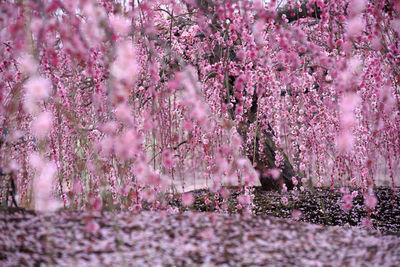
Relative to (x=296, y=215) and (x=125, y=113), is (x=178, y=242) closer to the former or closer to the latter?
(x=125, y=113)

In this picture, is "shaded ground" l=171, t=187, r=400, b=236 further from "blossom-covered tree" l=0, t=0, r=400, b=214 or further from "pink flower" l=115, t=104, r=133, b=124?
"pink flower" l=115, t=104, r=133, b=124

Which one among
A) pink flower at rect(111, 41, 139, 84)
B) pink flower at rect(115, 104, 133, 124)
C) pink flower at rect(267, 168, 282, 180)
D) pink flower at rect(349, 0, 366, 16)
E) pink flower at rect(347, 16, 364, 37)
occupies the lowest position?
pink flower at rect(267, 168, 282, 180)

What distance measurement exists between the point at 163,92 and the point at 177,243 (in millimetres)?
1377

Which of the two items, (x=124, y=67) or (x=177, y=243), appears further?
(x=124, y=67)

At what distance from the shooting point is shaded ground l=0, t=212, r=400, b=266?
2.04 m

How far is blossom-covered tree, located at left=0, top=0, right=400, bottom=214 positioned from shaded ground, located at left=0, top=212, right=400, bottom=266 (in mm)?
252

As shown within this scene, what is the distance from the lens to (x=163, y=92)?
10.6 ft

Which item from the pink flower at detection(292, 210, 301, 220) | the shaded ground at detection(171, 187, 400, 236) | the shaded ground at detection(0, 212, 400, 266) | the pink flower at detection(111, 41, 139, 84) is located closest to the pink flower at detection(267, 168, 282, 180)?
the shaded ground at detection(171, 187, 400, 236)

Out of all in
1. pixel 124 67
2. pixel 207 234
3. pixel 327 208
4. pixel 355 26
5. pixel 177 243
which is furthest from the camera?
pixel 327 208

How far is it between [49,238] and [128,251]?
43 cm

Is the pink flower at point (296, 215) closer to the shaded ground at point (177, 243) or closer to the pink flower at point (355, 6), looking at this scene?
the shaded ground at point (177, 243)

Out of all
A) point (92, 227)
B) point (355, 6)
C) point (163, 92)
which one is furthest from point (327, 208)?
point (92, 227)

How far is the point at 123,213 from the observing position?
8.99 feet

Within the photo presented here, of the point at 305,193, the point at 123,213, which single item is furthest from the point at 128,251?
the point at 305,193
